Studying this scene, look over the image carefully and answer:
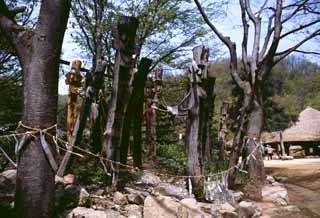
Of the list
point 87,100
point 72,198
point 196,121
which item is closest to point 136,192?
point 72,198

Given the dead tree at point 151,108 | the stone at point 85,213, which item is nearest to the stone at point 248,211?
the stone at point 85,213

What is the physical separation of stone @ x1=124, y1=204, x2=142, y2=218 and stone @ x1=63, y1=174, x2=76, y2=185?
2.88ft

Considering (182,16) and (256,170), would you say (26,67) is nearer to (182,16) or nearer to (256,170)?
(256,170)

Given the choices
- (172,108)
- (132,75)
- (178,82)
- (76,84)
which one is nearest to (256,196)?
(172,108)

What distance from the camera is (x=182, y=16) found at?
725 inches

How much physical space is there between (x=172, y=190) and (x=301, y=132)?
25268mm

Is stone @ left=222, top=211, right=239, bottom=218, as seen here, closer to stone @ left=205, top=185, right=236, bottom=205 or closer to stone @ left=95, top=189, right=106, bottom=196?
stone @ left=205, top=185, right=236, bottom=205

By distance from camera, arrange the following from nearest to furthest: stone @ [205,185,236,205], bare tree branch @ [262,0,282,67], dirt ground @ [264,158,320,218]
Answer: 1. stone @ [205,185,236,205]
2. dirt ground @ [264,158,320,218]
3. bare tree branch @ [262,0,282,67]

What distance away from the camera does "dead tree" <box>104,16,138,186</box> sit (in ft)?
19.3

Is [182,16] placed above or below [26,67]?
above

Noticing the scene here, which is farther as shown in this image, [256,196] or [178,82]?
[178,82]

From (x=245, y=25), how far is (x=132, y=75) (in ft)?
20.4

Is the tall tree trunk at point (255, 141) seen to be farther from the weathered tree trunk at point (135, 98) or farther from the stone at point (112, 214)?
the stone at point (112, 214)

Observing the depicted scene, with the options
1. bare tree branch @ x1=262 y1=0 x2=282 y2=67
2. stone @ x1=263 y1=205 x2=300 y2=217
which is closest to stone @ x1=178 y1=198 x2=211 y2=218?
stone @ x1=263 y1=205 x2=300 y2=217
